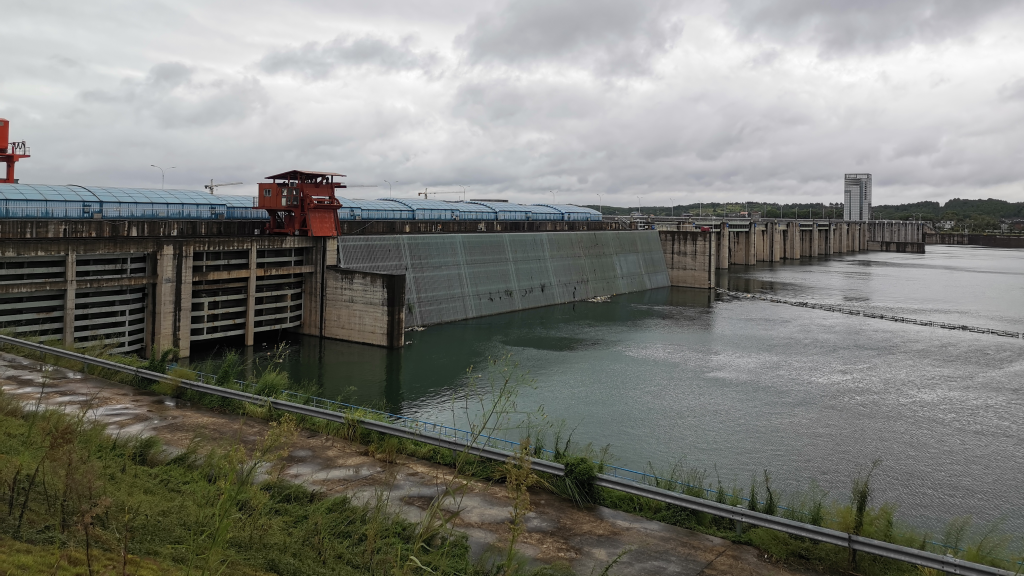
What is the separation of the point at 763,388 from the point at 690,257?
49.9 meters

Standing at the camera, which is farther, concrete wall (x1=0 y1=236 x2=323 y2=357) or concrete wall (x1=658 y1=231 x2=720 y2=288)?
concrete wall (x1=658 y1=231 x2=720 y2=288)

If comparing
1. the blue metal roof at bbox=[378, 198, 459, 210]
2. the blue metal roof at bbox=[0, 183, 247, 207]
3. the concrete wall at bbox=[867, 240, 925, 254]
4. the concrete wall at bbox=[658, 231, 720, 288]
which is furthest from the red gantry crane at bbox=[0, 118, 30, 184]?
the concrete wall at bbox=[867, 240, 925, 254]

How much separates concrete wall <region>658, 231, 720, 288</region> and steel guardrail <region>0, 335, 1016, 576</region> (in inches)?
2777

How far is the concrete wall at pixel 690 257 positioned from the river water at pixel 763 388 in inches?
626

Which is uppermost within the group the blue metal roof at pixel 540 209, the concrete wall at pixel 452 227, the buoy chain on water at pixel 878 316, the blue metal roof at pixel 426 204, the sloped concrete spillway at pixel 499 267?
the blue metal roof at pixel 540 209

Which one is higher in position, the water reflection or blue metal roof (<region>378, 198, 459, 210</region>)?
blue metal roof (<region>378, 198, 459, 210</region>)

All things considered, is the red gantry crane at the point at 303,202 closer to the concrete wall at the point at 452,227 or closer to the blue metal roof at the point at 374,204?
the concrete wall at the point at 452,227

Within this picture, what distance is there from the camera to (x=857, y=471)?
2444 centimetres

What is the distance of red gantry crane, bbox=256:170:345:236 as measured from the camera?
4472 centimetres

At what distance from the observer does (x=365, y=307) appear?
4341 cm

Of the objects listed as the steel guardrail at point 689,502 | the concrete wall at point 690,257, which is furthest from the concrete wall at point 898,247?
the steel guardrail at point 689,502

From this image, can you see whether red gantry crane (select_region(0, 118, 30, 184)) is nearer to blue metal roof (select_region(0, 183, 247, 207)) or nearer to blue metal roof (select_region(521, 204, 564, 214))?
blue metal roof (select_region(0, 183, 247, 207))

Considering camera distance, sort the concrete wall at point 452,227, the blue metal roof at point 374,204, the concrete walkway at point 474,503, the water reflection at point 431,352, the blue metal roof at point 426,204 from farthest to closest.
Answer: the blue metal roof at point 426,204, the blue metal roof at point 374,204, the concrete wall at point 452,227, the water reflection at point 431,352, the concrete walkway at point 474,503

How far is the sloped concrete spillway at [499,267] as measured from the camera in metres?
49.7
